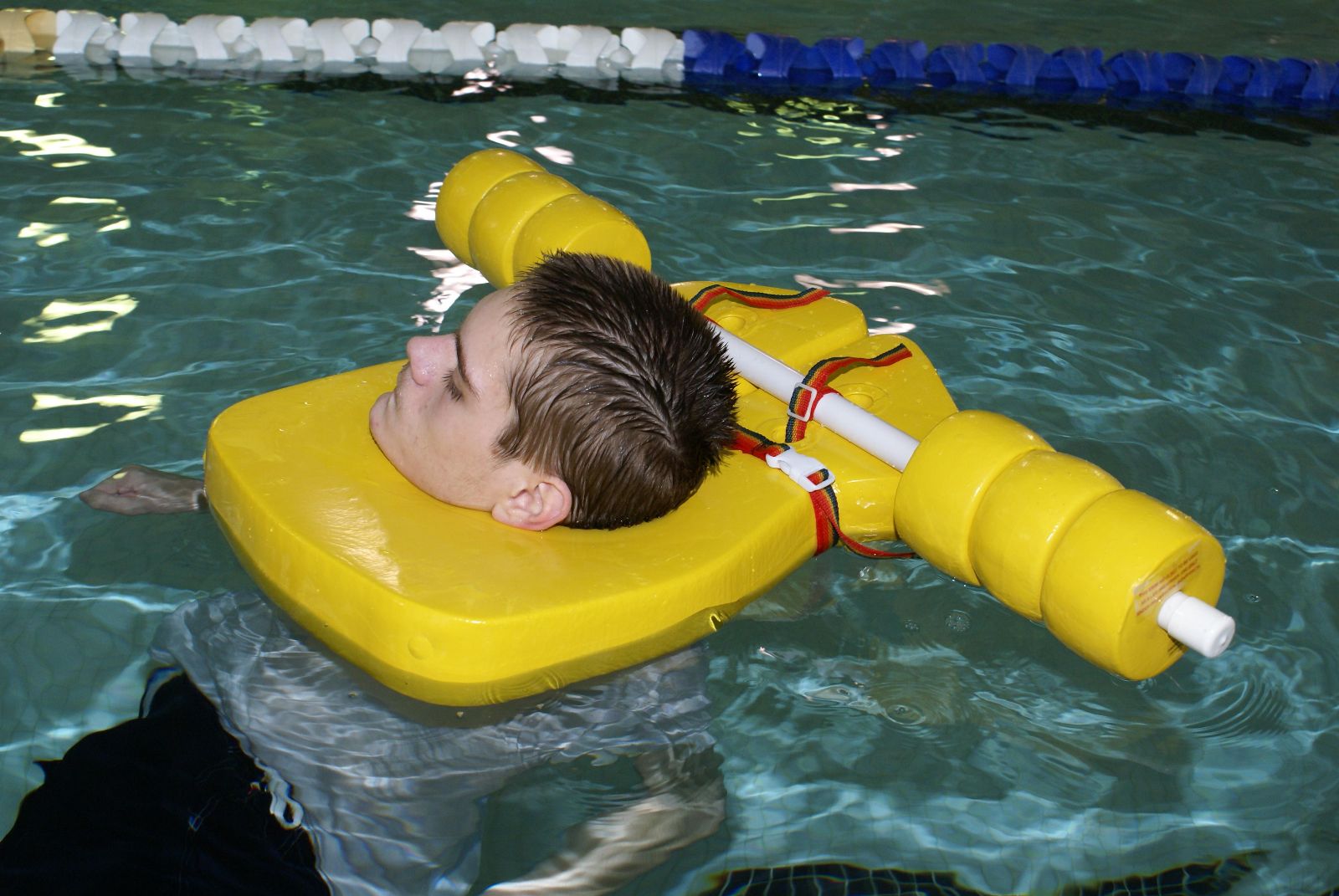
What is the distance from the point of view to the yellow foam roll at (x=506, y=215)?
116 inches

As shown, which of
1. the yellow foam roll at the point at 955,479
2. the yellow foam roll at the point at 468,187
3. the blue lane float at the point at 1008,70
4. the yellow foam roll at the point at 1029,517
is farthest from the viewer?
the blue lane float at the point at 1008,70

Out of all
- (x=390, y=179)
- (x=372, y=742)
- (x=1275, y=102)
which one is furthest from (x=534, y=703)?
(x=1275, y=102)

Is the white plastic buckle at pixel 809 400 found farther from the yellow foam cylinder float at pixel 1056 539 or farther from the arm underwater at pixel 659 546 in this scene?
the yellow foam cylinder float at pixel 1056 539

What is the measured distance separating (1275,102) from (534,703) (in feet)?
15.5

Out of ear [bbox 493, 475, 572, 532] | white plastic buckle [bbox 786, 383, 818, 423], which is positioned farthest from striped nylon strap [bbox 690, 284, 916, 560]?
ear [bbox 493, 475, 572, 532]

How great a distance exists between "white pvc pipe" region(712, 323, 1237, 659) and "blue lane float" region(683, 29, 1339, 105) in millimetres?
3019

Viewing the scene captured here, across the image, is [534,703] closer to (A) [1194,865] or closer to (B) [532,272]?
(B) [532,272]

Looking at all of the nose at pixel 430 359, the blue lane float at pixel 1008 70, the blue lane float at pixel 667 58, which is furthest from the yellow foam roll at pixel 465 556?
the blue lane float at pixel 1008 70

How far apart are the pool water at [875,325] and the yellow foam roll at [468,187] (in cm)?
27

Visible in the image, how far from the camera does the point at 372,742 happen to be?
80.0 inches

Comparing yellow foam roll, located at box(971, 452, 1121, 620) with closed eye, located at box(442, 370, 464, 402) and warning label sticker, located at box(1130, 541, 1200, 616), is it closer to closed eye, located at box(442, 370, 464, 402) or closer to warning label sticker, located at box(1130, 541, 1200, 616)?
warning label sticker, located at box(1130, 541, 1200, 616)

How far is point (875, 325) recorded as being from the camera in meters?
3.44

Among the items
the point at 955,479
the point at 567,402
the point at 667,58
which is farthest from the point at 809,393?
the point at 667,58

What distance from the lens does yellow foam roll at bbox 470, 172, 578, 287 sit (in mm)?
2936
